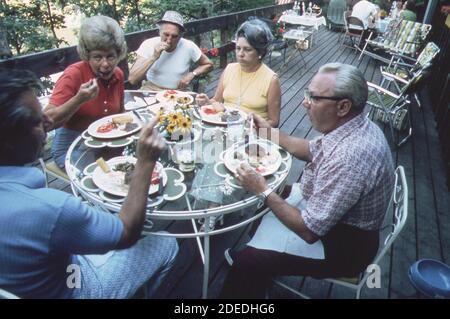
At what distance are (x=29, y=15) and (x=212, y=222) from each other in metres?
5.56

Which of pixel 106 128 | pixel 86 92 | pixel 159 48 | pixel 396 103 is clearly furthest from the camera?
pixel 396 103

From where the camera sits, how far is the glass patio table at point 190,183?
1.38 metres

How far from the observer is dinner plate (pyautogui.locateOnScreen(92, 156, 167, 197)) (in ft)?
4.60

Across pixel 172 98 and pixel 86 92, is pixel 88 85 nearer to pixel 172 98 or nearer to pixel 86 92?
pixel 86 92

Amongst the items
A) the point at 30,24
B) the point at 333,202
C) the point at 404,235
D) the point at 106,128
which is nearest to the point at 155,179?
the point at 106,128

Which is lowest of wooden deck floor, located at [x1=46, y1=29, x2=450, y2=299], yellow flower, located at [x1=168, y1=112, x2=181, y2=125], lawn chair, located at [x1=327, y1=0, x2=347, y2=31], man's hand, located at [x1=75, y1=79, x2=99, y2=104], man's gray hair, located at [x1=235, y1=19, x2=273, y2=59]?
wooden deck floor, located at [x1=46, y1=29, x2=450, y2=299]

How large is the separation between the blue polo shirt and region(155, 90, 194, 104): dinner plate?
144 cm

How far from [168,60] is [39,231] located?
8.09 feet

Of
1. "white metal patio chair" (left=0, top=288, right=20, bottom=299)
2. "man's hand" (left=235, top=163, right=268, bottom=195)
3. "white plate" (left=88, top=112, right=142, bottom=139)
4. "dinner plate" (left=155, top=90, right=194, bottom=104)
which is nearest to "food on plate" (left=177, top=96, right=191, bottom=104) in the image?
"dinner plate" (left=155, top=90, right=194, bottom=104)

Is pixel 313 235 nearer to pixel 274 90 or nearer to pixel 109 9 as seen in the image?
pixel 274 90

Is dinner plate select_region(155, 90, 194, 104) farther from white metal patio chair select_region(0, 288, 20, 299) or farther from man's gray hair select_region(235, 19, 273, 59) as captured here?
white metal patio chair select_region(0, 288, 20, 299)

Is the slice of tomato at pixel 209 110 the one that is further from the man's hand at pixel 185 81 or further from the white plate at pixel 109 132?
the man's hand at pixel 185 81

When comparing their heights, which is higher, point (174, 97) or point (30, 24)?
point (30, 24)

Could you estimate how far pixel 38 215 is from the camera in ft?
2.90
